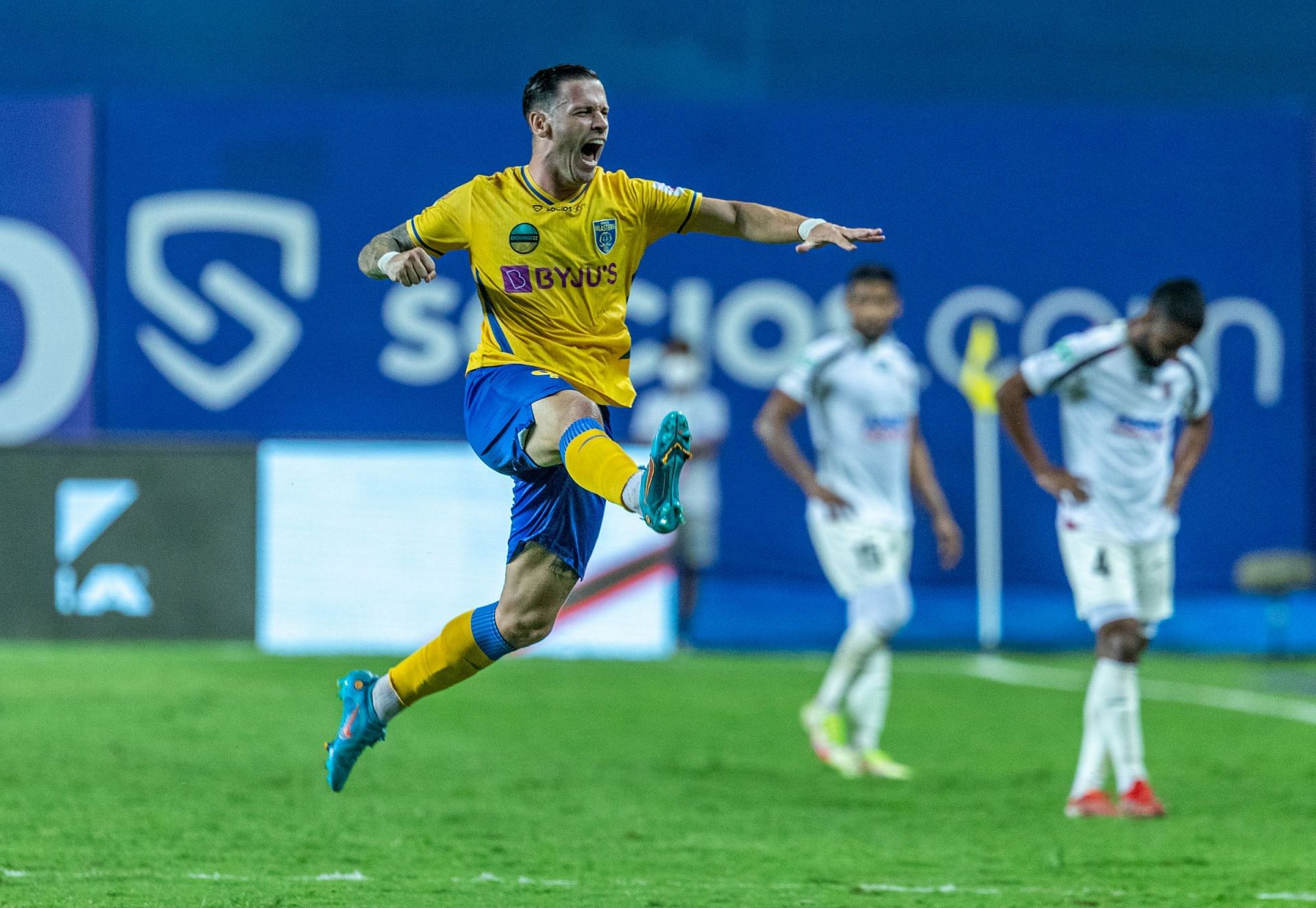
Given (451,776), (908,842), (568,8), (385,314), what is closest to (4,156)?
(385,314)

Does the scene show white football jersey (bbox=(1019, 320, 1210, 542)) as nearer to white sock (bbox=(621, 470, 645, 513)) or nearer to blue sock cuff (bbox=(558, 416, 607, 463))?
blue sock cuff (bbox=(558, 416, 607, 463))

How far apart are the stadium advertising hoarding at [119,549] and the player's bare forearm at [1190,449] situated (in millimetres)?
7207

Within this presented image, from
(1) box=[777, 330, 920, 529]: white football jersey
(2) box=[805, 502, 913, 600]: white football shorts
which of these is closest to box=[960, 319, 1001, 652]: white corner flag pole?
(1) box=[777, 330, 920, 529]: white football jersey

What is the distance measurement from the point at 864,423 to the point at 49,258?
314 inches

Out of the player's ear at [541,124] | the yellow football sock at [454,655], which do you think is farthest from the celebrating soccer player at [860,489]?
the player's ear at [541,124]

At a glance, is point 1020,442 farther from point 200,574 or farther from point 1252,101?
point 1252,101

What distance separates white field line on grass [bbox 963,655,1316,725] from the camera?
38.1ft

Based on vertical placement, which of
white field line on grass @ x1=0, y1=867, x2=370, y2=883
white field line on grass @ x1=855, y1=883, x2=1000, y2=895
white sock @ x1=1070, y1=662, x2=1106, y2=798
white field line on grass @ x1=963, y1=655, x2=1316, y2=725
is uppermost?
white sock @ x1=1070, y1=662, x2=1106, y2=798

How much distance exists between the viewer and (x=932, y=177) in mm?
15328

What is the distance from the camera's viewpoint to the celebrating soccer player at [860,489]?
8.98 m

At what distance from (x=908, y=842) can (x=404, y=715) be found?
14.4 feet

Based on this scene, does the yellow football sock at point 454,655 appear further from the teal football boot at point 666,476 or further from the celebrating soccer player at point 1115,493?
the celebrating soccer player at point 1115,493

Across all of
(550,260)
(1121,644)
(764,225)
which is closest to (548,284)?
(550,260)

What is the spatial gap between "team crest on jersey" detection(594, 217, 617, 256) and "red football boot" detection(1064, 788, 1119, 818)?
3.24 meters
